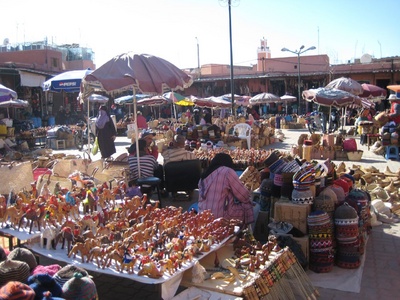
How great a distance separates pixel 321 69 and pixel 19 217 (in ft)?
98.9

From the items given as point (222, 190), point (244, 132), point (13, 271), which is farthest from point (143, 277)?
point (244, 132)

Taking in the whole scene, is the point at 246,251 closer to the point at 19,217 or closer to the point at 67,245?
the point at 67,245

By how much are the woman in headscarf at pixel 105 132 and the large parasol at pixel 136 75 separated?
300 centimetres

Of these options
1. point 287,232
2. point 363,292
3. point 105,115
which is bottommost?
point 363,292

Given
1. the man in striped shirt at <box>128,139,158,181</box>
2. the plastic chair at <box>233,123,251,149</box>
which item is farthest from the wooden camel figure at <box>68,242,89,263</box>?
the plastic chair at <box>233,123,251,149</box>

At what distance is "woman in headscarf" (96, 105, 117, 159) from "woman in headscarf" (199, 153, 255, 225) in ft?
14.9

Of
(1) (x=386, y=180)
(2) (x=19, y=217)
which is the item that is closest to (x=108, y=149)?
(2) (x=19, y=217)

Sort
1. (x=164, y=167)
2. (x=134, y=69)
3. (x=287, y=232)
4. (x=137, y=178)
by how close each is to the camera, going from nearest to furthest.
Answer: (x=287, y=232), (x=134, y=69), (x=137, y=178), (x=164, y=167)

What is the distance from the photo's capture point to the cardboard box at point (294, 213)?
4.61 m

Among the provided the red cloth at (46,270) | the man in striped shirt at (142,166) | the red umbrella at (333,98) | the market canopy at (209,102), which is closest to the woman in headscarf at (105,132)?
the man in striped shirt at (142,166)

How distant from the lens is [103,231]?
12.5ft

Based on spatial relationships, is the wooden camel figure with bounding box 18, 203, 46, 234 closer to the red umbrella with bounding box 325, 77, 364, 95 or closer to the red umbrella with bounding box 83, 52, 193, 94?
the red umbrella with bounding box 83, 52, 193, 94

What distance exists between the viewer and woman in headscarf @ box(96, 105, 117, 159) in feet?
29.1

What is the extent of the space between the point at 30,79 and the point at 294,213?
18792mm
